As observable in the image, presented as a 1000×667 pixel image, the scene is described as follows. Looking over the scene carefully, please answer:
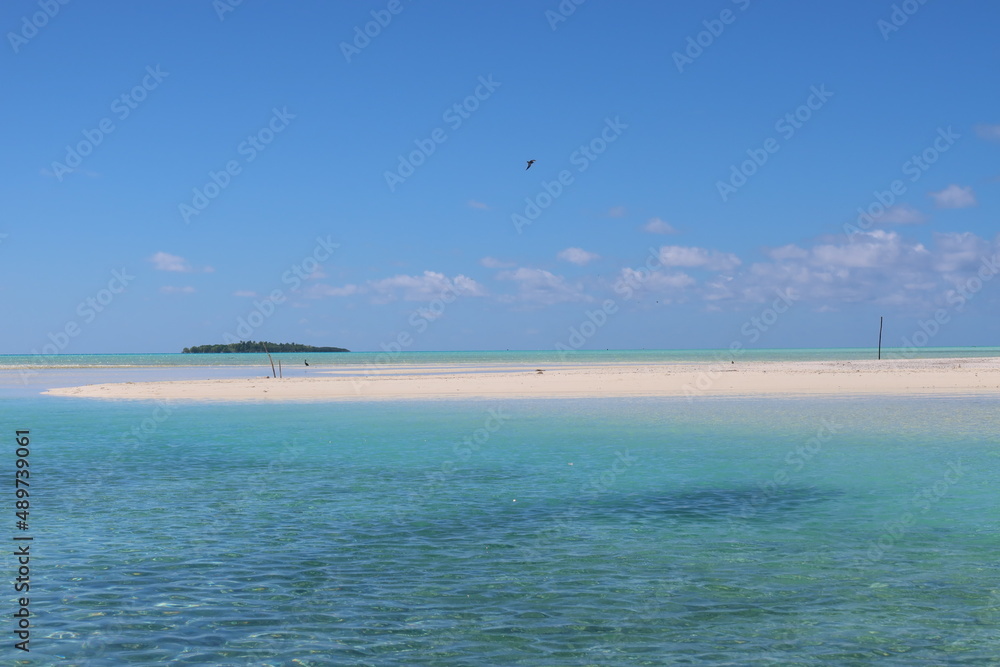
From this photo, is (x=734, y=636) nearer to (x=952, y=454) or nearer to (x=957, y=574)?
(x=957, y=574)

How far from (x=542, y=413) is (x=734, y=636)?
27.0m

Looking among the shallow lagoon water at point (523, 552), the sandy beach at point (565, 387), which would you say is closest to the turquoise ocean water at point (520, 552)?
the shallow lagoon water at point (523, 552)

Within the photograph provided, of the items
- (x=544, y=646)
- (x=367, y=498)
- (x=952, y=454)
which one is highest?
(x=952, y=454)

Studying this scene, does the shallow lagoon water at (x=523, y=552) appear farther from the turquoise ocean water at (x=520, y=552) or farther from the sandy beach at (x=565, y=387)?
the sandy beach at (x=565, y=387)

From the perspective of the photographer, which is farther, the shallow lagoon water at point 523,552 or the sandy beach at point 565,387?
the sandy beach at point 565,387

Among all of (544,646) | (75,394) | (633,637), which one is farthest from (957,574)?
(75,394)

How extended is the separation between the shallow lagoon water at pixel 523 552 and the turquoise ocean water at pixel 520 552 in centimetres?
5

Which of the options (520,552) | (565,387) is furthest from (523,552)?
(565,387)

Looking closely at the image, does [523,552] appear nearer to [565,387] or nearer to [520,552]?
[520,552]

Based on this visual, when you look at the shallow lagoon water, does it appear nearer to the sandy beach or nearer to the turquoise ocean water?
the turquoise ocean water

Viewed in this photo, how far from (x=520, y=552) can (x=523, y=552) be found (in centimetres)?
4

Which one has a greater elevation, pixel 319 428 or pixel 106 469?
pixel 319 428

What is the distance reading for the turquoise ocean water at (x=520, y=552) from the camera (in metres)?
8.48

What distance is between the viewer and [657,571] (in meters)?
10.9
